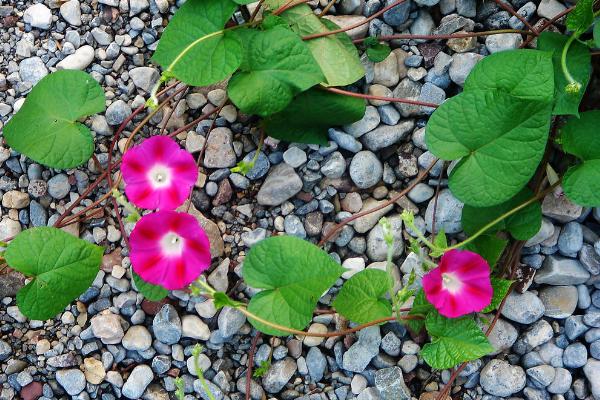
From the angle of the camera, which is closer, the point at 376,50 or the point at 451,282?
the point at 451,282

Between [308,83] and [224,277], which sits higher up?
[308,83]

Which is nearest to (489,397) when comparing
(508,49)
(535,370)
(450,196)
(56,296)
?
(535,370)

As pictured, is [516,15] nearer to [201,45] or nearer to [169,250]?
[201,45]

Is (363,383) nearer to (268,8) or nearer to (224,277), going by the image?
(224,277)

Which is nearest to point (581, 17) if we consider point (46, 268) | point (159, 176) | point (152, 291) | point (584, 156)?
point (584, 156)

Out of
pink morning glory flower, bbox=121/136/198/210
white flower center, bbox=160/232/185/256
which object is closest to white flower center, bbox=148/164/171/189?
pink morning glory flower, bbox=121/136/198/210

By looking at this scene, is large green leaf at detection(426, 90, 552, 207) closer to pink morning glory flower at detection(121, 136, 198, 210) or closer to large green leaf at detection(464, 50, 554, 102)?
large green leaf at detection(464, 50, 554, 102)

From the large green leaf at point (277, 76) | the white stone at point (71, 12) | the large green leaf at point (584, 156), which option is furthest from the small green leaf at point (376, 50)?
the white stone at point (71, 12)
